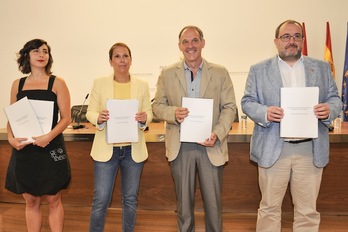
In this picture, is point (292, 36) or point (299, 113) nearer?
point (299, 113)

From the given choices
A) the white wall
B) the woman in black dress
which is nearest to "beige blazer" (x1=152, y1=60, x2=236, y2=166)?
the woman in black dress

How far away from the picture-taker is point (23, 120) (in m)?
2.30

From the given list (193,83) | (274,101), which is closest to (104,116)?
(193,83)

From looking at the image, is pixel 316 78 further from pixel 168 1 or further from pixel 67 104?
pixel 168 1

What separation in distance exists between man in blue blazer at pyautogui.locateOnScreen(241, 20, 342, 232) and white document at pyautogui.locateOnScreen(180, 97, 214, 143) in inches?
11.3

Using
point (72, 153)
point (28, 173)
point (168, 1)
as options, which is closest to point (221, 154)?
point (28, 173)

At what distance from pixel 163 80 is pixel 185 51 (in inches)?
10.5

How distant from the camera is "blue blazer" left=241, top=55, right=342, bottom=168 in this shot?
228cm

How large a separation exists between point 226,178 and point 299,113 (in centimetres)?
138

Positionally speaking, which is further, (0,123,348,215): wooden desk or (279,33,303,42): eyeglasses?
(0,123,348,215): wooden desk

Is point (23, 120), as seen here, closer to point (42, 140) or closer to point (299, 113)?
point (42, 140)

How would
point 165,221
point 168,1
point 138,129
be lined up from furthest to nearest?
1. point 168,1
2. point 165,221
3. point 138,129

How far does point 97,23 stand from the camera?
5555mm

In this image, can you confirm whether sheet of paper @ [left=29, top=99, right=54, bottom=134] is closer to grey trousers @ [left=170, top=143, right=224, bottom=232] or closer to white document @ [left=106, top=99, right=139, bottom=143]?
white document @ [left=106, top=99, right=139, bottom=143]
